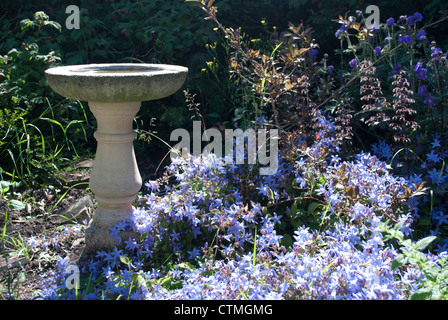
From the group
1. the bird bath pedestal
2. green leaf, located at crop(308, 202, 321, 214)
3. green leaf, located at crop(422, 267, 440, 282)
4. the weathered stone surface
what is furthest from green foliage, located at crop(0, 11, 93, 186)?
green leaf, located at crop(422, 267, 440, 282)

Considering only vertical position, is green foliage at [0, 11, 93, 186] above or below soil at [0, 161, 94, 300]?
above

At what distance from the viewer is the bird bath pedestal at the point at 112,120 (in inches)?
98.3

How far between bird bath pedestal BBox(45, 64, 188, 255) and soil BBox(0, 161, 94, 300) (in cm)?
24

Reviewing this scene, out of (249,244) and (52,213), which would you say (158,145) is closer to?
(52,213)

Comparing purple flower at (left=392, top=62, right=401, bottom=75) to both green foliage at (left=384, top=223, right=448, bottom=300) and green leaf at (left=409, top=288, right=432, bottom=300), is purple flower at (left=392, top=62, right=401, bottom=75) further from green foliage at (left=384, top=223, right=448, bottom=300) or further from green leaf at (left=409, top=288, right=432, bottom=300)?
green leaf at (left=409, top=288, right=432, bottom=300)

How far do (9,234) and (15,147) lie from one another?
34.1 inches

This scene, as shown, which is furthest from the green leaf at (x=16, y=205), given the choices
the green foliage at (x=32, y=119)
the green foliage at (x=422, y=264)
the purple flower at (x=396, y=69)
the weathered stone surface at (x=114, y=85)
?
the purple flower at (x=396, y=69)

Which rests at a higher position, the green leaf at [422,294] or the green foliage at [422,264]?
the green foliage at [422,264]

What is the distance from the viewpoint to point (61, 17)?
5129 millimetres

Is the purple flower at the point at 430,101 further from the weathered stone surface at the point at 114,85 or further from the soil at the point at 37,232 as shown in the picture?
the soil at the point at 37,232

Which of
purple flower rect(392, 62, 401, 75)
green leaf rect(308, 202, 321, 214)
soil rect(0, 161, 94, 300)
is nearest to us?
→ soil rect(0, 161, 94, 300)

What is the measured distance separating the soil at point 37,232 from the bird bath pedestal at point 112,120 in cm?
24

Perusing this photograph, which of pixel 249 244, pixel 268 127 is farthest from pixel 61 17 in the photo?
pixel 249 244

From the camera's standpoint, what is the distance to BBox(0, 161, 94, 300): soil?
2.77 meters
